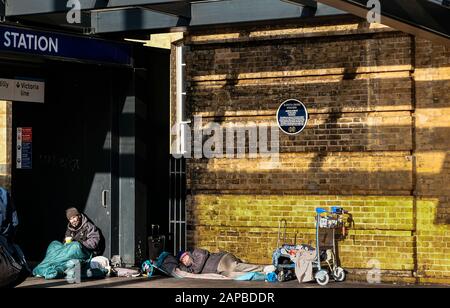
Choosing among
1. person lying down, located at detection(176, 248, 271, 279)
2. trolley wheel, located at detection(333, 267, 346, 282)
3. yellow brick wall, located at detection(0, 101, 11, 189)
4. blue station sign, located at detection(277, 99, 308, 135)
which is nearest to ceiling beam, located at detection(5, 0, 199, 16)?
blue station sign, located at detection(277, 99, 308, 135)

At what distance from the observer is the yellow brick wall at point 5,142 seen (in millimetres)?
20750

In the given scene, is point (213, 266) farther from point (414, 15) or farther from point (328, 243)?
point (414, 15)

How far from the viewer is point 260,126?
16.3m

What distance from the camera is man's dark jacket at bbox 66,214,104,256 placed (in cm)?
1680

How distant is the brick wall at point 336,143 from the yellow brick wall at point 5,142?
5.22m

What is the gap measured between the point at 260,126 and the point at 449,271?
11.5 ft

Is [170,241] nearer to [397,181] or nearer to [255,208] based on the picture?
[255,208]

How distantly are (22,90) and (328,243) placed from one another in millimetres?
5330

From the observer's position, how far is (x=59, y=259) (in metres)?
16.3

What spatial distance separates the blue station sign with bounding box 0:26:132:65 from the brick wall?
115 cm

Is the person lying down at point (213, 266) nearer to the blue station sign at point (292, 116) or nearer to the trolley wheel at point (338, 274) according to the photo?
the trolley wheel at point (338, 274)

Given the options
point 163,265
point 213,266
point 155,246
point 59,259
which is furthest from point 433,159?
point 59,259

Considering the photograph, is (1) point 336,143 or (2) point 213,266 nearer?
(1) point 336,143

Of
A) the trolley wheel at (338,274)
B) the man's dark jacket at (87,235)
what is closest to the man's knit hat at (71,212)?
the man's dark jacket at (87,235)
